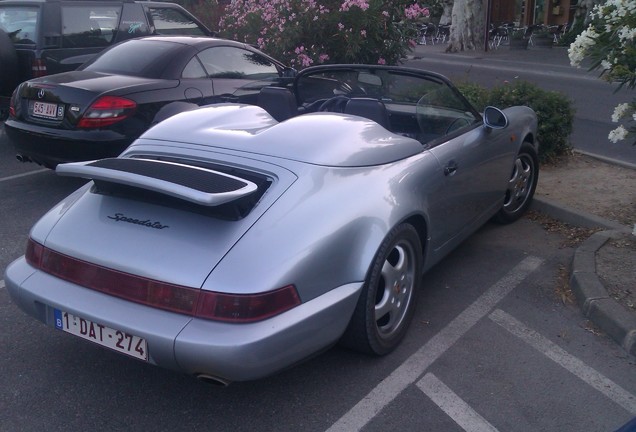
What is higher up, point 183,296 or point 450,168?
point 450,168

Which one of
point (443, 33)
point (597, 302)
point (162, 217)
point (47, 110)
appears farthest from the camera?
point (443, 33)

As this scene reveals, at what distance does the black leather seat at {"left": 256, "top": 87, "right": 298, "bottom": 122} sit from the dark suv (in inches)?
188

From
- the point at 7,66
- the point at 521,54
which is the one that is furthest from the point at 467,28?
the point at 7,66

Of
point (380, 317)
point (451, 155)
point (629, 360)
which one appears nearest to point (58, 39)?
point (451, 155)

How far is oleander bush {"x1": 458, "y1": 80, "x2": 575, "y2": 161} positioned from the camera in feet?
25.0

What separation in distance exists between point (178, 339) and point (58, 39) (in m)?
7.06

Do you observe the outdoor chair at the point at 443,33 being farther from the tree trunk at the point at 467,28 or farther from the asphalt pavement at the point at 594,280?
the asphalt pavement at the point at 594,280

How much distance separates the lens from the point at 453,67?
23.0 metres

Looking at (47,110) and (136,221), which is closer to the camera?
(136,221)

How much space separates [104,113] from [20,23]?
3.58 m

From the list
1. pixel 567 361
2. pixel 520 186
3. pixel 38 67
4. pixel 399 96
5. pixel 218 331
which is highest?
pixel 399 96

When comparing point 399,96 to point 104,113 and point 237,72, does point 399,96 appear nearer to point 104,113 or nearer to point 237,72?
point 104,113

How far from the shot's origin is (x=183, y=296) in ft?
10.2

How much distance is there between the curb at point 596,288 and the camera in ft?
13.6
